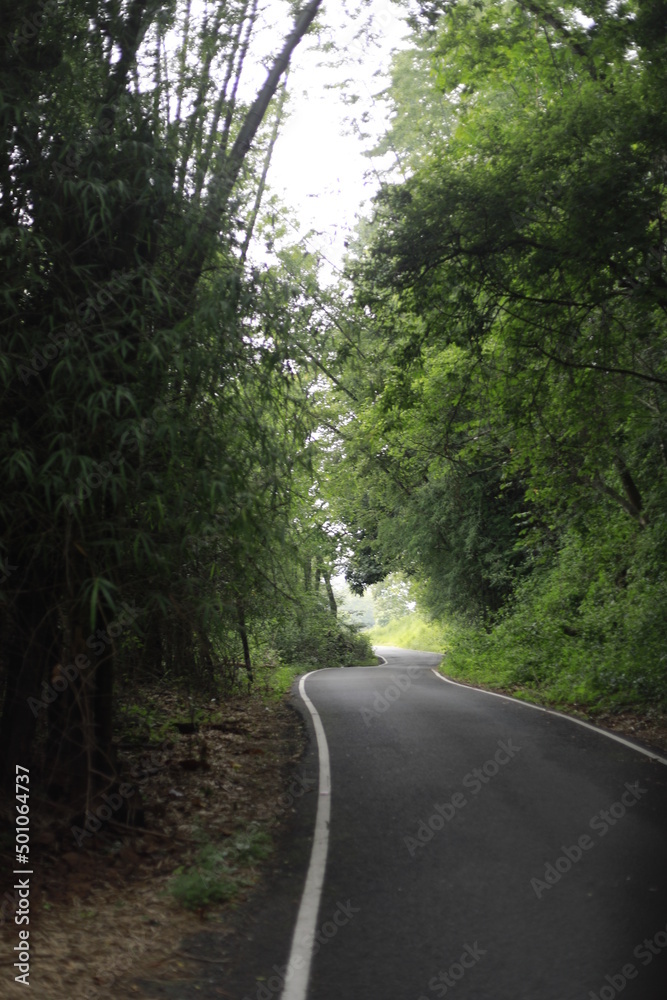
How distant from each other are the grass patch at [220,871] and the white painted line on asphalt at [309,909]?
0.44 metres

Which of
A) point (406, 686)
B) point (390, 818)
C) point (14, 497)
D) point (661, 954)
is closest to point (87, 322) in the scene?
point (14, 497)

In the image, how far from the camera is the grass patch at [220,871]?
18.8 ft

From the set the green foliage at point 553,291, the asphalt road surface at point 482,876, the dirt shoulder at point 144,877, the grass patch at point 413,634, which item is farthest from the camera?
the grass patch at point 413,634

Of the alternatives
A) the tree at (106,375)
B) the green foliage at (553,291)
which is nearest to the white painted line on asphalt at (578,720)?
the green foliage at (553,291)

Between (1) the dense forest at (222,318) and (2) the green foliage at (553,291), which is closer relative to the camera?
(1) the dense forest at (222,318)

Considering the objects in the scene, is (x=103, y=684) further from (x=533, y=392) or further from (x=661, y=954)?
(x=533, y=392)

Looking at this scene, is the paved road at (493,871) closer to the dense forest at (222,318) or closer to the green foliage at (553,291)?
the dense forest at (222,318)

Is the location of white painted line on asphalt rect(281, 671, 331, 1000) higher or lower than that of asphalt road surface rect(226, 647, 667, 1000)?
lower

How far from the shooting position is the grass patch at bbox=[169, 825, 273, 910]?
5.73m

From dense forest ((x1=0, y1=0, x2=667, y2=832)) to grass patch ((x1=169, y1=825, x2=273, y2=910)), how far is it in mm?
1016

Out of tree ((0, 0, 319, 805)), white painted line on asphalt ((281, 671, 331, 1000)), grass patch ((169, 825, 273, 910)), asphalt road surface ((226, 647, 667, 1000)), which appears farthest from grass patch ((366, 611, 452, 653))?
tree ((0, 0, 319, 805))

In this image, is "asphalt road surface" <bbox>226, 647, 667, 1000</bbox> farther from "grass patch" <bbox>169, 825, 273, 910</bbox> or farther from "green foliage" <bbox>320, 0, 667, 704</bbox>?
"green foliage" <bbox>320, 0, 667, 704</bbox>

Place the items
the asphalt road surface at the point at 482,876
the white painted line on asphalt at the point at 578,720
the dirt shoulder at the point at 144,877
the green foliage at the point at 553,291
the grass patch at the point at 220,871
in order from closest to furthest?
the asphalt road surface at the point at 482,876, the dirt shoulder at the point at 144,877, the grass patch at the point at 220,871, the green foliage at the point at 553,291, the white painted line on asphalt at the point at 578,720

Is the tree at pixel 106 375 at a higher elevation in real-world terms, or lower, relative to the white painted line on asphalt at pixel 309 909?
higher
